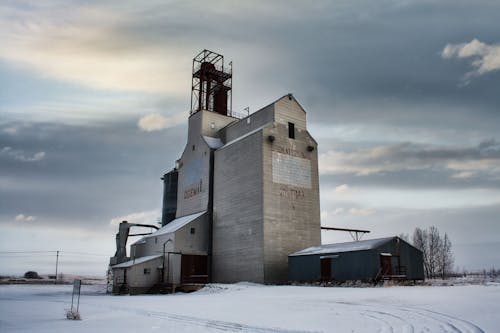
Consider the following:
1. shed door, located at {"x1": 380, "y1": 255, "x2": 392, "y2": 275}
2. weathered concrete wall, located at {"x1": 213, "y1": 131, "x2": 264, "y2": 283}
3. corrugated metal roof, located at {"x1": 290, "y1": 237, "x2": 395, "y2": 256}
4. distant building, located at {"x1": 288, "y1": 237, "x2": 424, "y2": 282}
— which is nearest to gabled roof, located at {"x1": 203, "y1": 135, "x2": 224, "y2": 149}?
weathered concrete wall, located at {"x1": 213, "y1": 131, "x2": 264, "y2": 283}

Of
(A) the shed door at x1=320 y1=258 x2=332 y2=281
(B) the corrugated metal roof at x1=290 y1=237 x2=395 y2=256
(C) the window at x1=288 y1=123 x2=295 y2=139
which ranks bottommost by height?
(A) the shed door at x1=320 y1=258 x2=332 y2=281

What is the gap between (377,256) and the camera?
111ft

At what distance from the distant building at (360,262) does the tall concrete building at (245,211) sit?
3.49 meters

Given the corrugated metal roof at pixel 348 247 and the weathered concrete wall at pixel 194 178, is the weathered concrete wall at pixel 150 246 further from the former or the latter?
the corrugated metal roof at pixel 348 247

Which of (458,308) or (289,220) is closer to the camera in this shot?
(458,308)

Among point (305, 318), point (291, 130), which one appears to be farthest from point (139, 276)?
point (305, 318)

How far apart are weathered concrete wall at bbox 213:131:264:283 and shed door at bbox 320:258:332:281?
6154mm

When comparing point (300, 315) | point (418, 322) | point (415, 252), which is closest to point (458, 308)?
point (418, 322)

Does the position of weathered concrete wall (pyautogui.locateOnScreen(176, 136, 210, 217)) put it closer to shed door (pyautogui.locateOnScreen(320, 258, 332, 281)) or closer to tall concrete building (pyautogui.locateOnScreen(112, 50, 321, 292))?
tall concrete building (pyautogui.locateOnScreen(112, 50, 321, 292))

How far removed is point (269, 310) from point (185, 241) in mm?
30759

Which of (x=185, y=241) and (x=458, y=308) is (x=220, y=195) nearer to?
(x=185, y=241)

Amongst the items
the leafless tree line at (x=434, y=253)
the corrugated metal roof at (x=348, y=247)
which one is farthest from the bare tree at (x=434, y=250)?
the corrugated metal roof at (x=348, y=247)

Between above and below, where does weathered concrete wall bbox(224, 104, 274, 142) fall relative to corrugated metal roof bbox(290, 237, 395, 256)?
above

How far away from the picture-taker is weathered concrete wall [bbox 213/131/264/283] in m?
42.2
